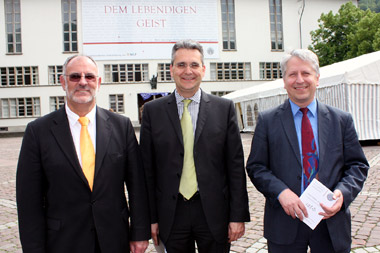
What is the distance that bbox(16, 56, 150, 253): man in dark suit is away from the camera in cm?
214

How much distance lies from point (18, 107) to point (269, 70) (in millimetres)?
28135

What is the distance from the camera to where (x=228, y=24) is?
40.5 meters

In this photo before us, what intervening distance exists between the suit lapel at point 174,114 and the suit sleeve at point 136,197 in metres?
0.31

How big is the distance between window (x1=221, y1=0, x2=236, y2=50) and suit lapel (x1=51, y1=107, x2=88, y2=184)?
39255 millimetres

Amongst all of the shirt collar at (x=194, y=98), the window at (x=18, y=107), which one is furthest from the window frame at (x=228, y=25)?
the shirt collar at (x=194, y=98)

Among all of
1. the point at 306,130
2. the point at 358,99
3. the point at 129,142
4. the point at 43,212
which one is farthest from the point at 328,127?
the point at 358,99

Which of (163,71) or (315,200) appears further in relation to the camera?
(163,71)

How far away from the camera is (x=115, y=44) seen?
3528 centimetres

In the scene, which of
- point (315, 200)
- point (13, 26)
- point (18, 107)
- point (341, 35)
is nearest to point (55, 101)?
point (18, 107)

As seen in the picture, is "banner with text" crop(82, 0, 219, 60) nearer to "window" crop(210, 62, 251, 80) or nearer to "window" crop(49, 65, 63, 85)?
"window" crop(210, 62, 251, 80)

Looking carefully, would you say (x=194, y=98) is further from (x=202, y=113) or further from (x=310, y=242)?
(x=310, y=242)

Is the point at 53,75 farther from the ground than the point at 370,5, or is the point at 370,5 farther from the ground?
the point at 370,5

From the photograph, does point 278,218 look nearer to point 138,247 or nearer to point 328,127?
point 328,127

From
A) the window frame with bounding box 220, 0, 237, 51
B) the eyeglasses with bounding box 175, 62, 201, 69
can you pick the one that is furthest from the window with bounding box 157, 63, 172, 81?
the eyeglasses with bounding box 175, 62, 201, 69
